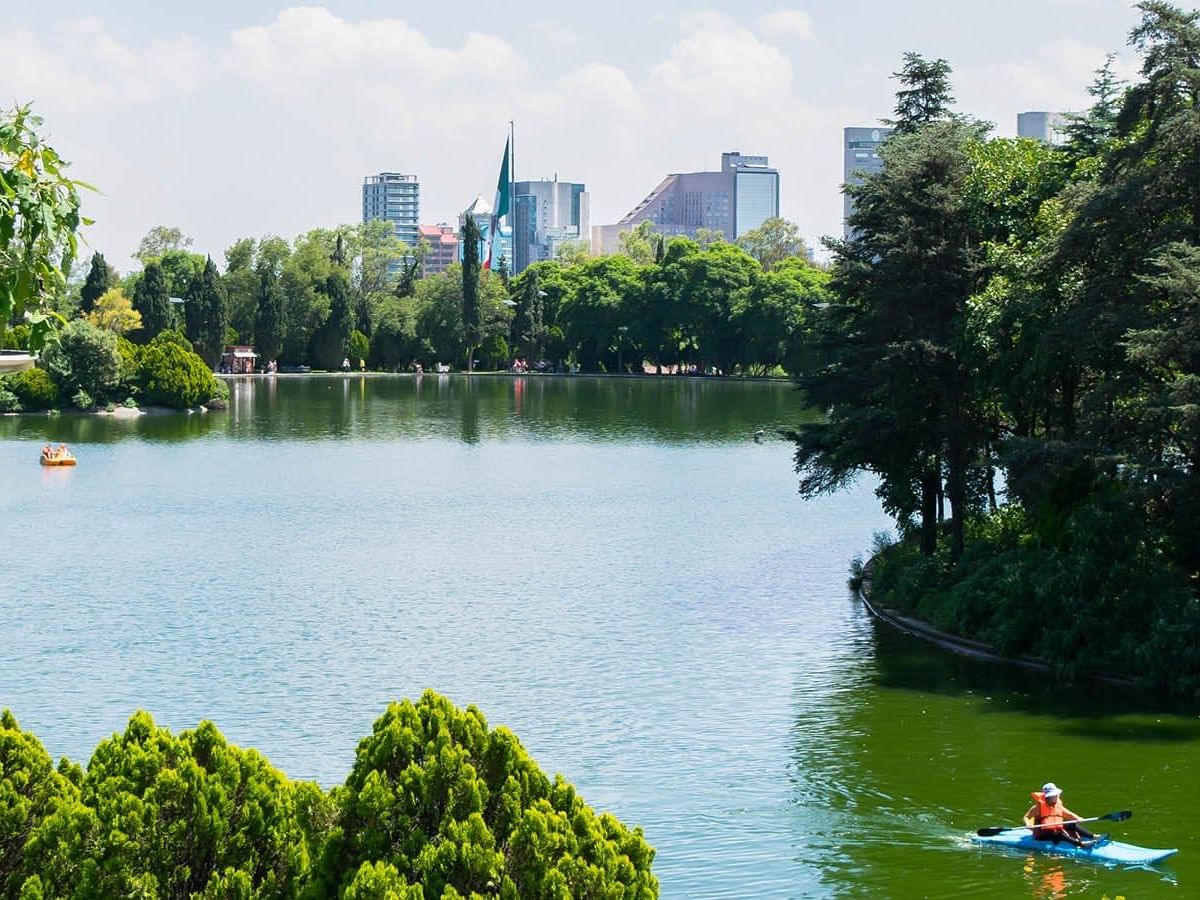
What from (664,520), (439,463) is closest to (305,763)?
(664,520)

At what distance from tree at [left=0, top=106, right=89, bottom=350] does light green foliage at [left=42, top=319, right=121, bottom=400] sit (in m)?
85.3

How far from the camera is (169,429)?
8212cm

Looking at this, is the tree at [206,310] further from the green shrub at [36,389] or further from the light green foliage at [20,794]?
the light green foliage at [20,794]

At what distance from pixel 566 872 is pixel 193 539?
36718 mm

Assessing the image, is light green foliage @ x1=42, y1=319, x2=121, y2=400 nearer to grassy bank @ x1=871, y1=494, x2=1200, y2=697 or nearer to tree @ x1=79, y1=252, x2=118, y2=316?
tree @ x1=79, y1=252, x2=118, y2=316

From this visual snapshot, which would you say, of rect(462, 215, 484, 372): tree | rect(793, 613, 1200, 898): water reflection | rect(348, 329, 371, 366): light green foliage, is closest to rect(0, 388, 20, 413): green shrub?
rect(348, 329, 371, 366): light green foliage

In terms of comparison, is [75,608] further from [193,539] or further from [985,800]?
[985,800]

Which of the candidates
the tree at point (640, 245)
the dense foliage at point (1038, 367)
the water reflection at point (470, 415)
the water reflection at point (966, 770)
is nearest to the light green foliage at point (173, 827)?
the water reflection at point (966, 770)

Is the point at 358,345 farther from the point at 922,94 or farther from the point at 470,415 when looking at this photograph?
the point at 922,94

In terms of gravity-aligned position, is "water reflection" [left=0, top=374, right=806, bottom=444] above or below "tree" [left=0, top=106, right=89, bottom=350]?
below

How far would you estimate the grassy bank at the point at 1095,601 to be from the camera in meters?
25.9

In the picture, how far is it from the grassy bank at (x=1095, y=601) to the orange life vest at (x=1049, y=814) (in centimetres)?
747

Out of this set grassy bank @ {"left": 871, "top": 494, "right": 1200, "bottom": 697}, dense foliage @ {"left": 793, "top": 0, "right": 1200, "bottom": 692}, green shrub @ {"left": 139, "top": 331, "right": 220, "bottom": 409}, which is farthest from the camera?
green shrub @ {"left": 139, "top": 331, "right": 220, "bottom": 409}

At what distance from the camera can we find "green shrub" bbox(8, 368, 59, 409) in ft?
293
